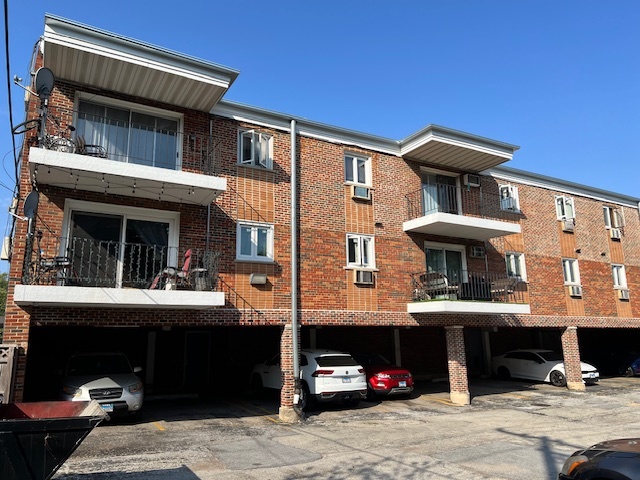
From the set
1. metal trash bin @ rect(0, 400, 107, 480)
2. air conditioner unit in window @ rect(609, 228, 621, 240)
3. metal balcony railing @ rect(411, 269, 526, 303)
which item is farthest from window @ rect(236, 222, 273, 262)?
air conditioner unit in window @ rect(609, 228, 621, 240)

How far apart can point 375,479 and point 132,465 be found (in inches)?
158

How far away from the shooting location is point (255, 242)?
13375 mm

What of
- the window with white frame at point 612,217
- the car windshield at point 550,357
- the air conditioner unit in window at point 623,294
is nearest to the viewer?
the car windshield at point 550,357

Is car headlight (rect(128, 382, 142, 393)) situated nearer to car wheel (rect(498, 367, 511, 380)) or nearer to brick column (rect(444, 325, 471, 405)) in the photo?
brick column (rect(444, 325, 471, 405))

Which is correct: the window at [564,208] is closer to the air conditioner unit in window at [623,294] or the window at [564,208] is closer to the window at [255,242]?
the air conditioner unit in window at [623,294]

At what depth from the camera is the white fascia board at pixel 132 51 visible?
10406 millimetres

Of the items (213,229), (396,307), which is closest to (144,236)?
(213,229)

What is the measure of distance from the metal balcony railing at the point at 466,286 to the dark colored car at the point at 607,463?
357 inches

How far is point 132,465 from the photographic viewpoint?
316 inches

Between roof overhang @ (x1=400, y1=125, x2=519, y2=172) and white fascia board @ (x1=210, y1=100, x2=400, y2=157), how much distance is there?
2.35 feet

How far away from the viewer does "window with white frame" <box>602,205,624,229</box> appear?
71.5 ft

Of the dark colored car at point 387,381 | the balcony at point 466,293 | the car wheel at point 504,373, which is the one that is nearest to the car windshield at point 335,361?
the dark colored car at point 387,381

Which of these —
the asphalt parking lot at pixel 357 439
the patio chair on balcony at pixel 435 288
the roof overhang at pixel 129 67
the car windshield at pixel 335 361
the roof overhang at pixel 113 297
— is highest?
the roof overhang at pixel 129 67

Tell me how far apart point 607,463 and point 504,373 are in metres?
18.4
